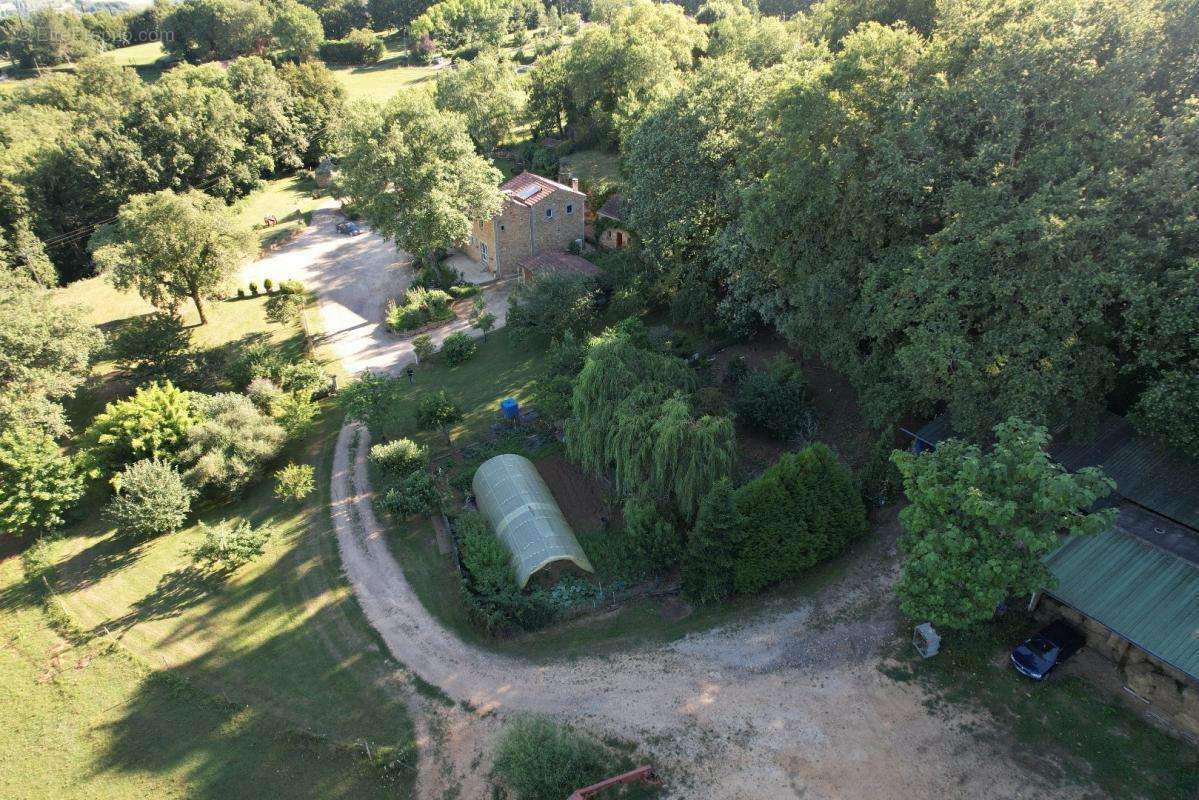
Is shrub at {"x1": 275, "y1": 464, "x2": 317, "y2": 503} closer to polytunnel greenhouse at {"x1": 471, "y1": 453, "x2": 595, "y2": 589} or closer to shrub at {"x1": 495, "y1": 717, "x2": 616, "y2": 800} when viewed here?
polytunnel greenhouse at {"x1": 471, "y1": 453, "x2": 595, "y2": 589}

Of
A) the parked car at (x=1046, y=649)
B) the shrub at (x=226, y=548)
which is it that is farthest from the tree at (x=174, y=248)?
the parked car at (x=1046, y=649)

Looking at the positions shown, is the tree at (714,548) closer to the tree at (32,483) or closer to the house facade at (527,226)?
the tree at (32,483)

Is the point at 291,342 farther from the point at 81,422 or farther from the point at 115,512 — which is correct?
the point at 115,512

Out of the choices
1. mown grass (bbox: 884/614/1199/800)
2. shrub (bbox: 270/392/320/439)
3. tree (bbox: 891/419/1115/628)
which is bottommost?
mown grass (bbox: 884/614/1199/800)

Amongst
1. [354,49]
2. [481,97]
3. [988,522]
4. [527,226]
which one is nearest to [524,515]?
[988,522]

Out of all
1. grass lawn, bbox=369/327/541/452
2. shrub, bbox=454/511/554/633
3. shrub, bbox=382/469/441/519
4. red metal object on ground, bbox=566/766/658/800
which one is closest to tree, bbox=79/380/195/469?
grass lawn, bbox=369/327/541/452

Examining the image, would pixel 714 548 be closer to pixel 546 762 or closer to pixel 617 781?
pixel 617 781
